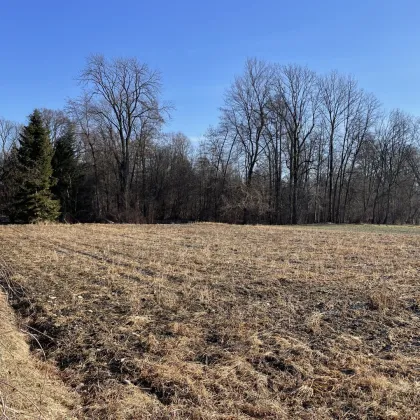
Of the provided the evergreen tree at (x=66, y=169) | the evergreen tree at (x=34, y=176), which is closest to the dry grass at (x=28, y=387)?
the evergreen tree at (x=34, y=176)

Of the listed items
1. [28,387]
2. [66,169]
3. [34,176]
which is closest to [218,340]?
[28,387]

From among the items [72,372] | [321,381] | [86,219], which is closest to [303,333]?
[321,381]

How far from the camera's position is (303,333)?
4684 millimetres

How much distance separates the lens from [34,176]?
30422mm

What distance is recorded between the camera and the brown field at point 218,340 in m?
3.16

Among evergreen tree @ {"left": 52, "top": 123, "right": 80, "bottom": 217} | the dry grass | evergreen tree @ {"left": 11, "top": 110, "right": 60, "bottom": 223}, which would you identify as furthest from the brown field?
evergreen tree @ {"left": 52, "top": 123, "right": 80, "bottom": 217}

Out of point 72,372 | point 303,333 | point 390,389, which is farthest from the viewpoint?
point 303,333

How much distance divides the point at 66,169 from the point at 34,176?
32.9ft

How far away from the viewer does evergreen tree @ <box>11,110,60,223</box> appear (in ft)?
101

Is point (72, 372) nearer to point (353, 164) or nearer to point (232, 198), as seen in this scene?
point (232, 198)

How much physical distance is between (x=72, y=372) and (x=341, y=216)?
162 ft

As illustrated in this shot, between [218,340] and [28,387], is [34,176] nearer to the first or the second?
[218,340]

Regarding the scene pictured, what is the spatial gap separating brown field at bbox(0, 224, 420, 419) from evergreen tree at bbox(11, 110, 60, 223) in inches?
962

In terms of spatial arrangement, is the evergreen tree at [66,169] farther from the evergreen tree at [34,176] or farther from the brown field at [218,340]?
the brown field at [218,340]
